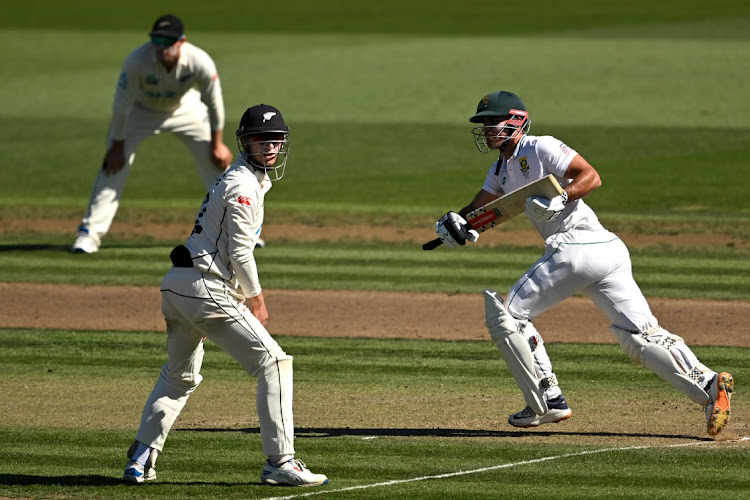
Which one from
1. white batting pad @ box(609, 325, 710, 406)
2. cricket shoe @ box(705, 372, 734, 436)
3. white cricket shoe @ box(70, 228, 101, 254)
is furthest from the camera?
white cricket shoe @ box(70, 228, 101, 254)

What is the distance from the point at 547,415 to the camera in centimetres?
777

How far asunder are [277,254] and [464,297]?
3.40m

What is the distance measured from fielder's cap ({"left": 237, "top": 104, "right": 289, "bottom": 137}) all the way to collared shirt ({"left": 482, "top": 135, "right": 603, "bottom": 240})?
181 cm

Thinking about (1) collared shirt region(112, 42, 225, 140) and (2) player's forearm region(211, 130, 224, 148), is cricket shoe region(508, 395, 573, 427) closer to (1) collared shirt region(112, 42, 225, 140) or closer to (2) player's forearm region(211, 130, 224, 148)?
(1) collared shirt region(112, 42, 225, 140)

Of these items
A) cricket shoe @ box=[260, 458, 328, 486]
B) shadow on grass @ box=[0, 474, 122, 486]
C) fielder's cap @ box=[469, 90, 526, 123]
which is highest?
fielder's cap @ box=[469, 90, 526, 123]

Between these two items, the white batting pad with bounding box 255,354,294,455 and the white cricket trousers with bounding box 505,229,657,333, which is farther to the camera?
the white cricket trousers with bounding box 505,229,657,333

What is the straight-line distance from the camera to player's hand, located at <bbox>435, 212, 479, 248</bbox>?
7.84 m

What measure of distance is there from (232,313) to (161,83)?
27.8ft

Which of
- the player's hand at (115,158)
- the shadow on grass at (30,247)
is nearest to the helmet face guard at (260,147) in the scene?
the player's hand at (115,158)

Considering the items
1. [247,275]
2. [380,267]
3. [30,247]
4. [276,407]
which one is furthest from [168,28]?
[276,407]

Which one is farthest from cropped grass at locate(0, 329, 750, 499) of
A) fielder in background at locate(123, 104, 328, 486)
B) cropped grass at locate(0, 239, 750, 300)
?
cropped grass at locate(0, 239, 750, 300)

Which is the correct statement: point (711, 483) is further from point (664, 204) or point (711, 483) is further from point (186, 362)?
point (664, 204)

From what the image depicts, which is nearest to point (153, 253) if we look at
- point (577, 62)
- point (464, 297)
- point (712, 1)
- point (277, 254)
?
point (277, 254)

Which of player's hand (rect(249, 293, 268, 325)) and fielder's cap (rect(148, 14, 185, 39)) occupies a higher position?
fielder's cap (rect(148, 14, 185, 39))
